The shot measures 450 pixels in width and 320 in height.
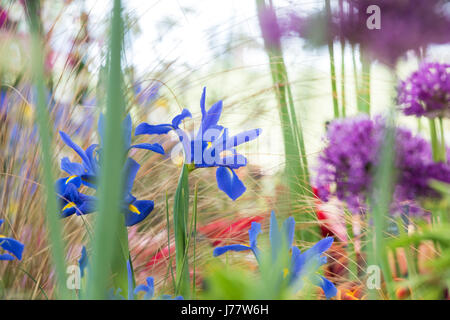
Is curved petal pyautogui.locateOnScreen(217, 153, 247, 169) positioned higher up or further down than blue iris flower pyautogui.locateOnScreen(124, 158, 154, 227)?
higher up

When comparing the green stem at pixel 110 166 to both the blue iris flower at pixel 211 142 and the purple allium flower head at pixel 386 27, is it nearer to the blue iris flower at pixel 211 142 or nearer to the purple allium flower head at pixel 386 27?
the blue iris flower at pixel 211 142

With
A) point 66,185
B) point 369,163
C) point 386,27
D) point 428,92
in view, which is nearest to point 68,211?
point 66,185

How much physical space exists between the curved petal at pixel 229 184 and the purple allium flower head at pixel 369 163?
0.38ft

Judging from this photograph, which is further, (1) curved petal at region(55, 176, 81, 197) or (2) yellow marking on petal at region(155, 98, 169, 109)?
(2) yellow marking on petal at region(155, 98, 169, 109)

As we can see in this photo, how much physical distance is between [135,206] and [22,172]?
37 centimetres

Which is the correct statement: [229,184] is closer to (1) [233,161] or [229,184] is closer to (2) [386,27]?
(1) [233,161]

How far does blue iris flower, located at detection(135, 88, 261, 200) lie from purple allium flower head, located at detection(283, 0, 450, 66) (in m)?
0.33

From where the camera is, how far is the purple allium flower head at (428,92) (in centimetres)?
44

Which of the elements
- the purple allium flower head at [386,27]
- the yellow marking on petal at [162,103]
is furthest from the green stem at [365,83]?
the yellow marking on petal at [162,103]

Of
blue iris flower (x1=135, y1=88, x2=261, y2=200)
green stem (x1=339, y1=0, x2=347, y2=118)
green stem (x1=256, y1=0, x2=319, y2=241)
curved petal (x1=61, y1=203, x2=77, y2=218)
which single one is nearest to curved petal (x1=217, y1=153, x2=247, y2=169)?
blue iris flower (x1=135, y1=88, x2=261, y2=200)

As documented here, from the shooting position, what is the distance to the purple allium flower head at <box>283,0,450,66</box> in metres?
0.56

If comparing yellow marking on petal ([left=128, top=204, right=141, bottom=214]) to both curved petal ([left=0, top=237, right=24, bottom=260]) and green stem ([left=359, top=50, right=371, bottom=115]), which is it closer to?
curved petal ([left=0, top=237, right=24, bottom=260])

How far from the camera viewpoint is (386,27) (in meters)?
0.58
